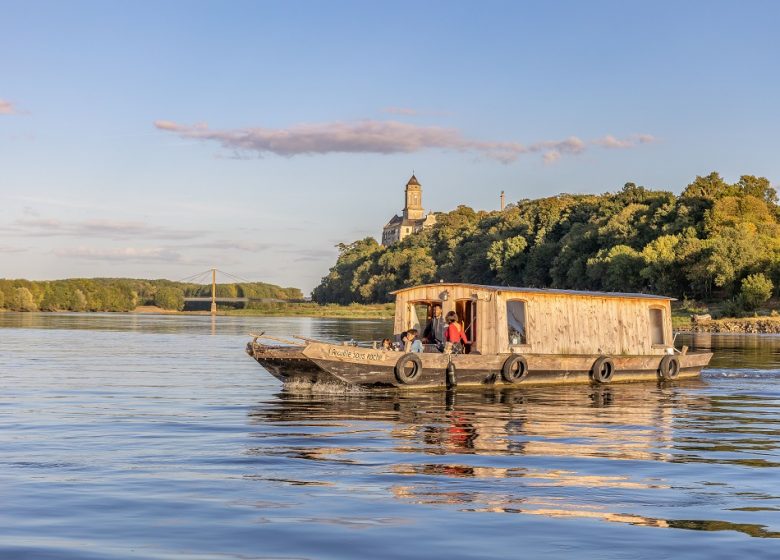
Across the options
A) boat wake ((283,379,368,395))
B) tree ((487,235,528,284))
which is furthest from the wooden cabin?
tree ((487,235,528,284))

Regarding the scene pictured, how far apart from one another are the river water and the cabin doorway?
2.24 meters

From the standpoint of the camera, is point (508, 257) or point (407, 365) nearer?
point (407, 365)

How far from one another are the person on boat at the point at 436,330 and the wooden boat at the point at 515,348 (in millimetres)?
254

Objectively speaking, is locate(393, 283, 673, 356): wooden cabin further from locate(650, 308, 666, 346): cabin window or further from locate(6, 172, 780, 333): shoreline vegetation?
locate(6, 172, 780, 333): shoreline vegetation

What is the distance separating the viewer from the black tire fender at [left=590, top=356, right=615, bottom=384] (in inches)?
1316

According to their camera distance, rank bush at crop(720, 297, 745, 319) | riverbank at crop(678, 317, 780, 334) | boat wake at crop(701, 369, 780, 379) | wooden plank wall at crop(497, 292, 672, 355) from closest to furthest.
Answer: wooden plank wall at crop(497, 292, 672, 355)
boat wake at crop(701, 369, 780, 379)
riverbank at crop(678, 317, 780, 334)
bush at crop(720, 297, 745, 319)

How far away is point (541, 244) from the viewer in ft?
491

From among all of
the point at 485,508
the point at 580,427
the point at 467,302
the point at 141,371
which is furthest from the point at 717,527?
the point at 141,371

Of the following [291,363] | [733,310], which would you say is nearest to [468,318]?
[291,363]

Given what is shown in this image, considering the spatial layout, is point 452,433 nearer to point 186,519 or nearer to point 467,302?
point 186,519

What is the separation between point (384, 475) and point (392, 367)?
12337 mm

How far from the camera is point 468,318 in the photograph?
1271 inches

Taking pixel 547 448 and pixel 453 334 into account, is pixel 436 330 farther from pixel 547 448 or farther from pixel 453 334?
pixel 547 448

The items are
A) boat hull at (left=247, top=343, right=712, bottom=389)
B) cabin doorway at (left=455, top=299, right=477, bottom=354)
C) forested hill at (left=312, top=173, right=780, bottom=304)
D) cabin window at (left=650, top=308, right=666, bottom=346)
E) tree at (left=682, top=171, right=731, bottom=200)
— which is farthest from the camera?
tree at (left=682, top=171, right=731, bottom=200)
